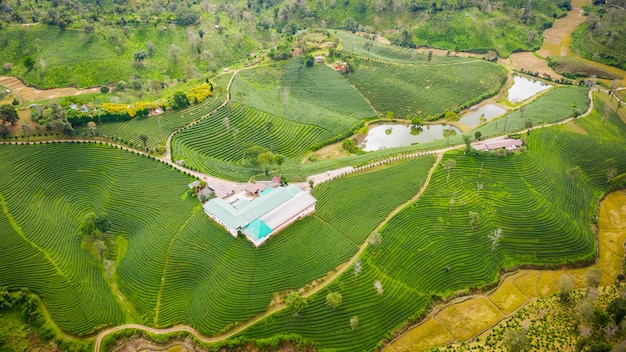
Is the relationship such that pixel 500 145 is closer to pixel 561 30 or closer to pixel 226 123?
pixel 226 123

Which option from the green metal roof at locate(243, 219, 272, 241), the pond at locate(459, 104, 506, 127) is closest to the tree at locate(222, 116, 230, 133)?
the green metal roof at locate(243, 219, 272, 241)

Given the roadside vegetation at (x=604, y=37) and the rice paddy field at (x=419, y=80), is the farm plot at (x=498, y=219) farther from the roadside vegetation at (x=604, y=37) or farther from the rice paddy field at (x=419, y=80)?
the roadside vegetation at (x=604, y=37)

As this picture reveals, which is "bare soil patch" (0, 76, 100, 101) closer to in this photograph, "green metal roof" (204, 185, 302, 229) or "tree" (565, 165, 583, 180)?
"green metal roof" (204, 185, 302, 229)

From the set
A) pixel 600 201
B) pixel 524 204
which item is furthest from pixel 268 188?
pixel 600 201

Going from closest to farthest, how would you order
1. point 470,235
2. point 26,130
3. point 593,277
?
point 593,277, point 470,235, point 26,130

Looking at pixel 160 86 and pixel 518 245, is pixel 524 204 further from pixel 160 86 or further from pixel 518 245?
pixel 160 86

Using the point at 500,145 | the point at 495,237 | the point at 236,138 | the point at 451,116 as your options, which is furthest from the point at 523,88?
the point at 236,138
